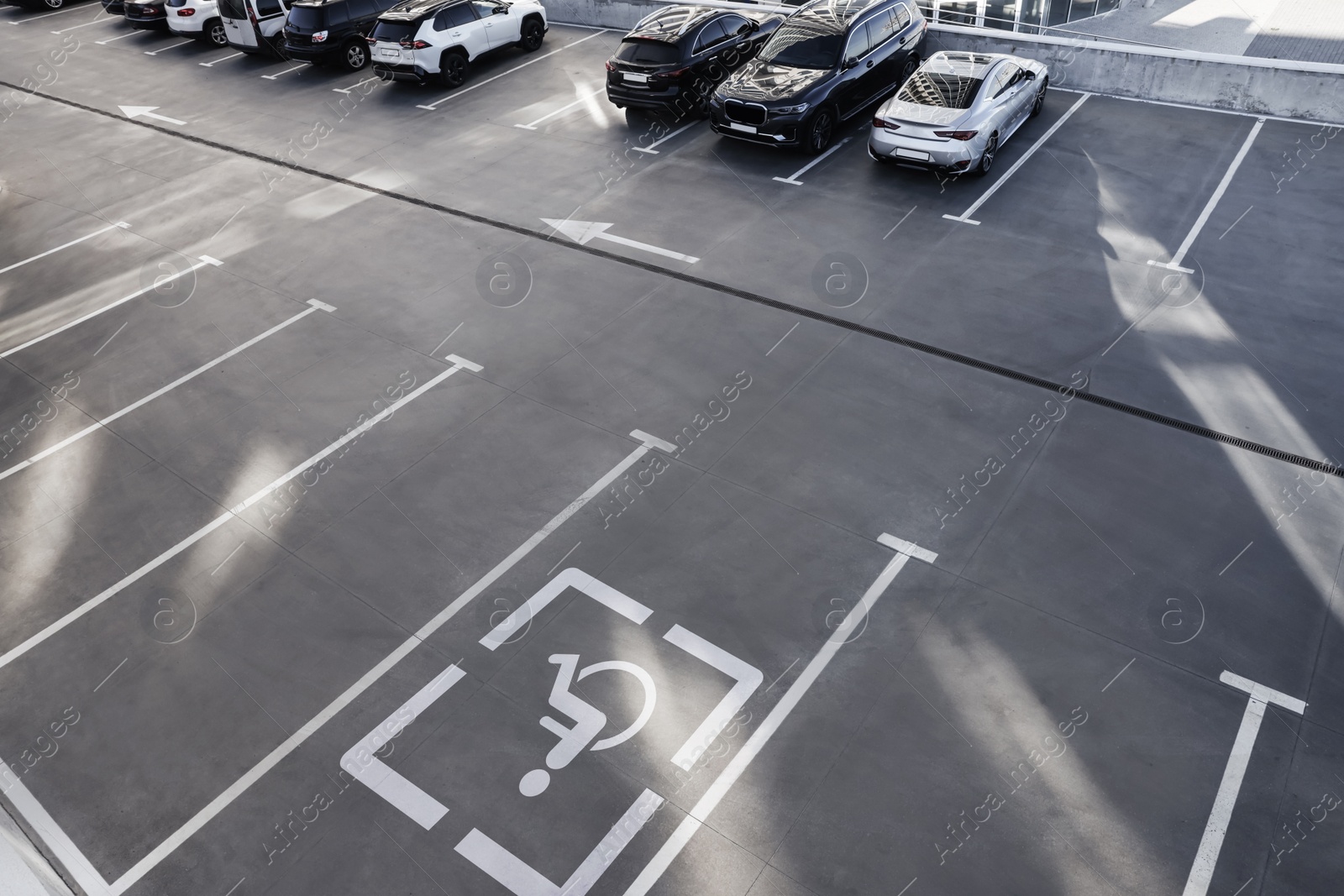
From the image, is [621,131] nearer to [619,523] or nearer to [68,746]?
[619,523]

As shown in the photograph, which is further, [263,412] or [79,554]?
[263,412]

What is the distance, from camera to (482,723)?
20.2ft

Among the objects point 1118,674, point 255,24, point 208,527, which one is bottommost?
point 1118,674

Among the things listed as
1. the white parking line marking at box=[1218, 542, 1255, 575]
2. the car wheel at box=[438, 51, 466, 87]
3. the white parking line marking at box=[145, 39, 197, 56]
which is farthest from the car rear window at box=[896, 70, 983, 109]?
the white parking line marking at box=[145, 39, 197, 56]

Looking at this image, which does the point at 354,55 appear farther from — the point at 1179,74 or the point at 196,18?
the point at 1179,74

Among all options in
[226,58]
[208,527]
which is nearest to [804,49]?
[208,527]

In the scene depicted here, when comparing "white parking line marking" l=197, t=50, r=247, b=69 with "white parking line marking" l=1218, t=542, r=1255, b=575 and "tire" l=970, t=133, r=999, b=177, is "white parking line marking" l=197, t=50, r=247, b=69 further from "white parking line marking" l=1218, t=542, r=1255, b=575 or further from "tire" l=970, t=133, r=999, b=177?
"white parking line marking" l=1218, t=542, r=1255, b=575

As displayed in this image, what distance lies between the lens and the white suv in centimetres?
1722

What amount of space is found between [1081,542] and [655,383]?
175 inches

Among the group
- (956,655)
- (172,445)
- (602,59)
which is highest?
(602,59)

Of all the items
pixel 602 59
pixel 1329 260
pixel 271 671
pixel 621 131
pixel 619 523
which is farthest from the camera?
pixel 602 59

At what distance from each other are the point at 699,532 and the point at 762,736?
6.71ft

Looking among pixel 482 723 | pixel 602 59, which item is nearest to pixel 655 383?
pixel 482 723

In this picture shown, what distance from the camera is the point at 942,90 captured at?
12453mm
